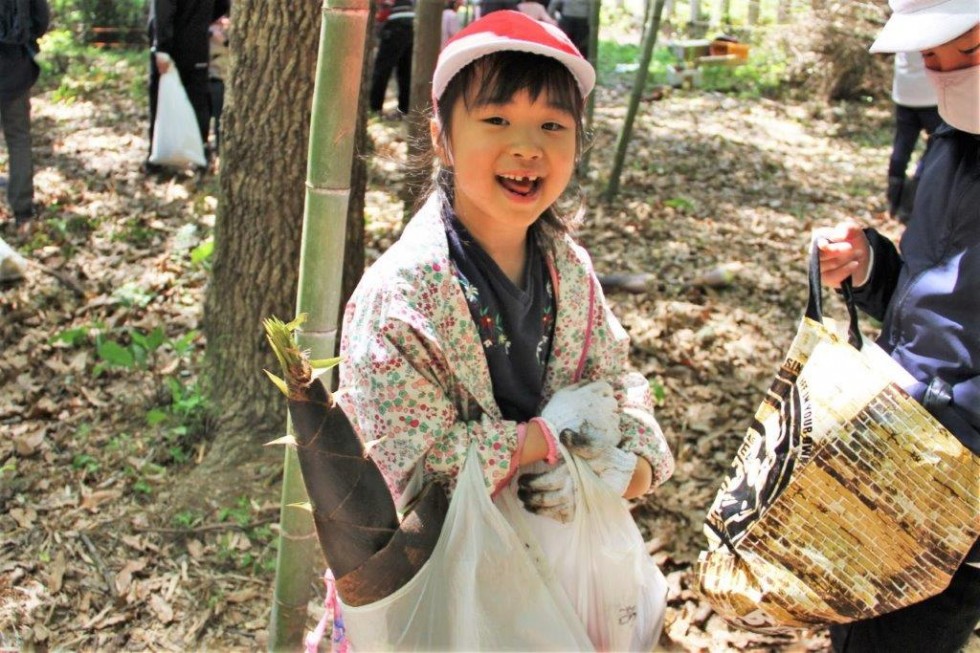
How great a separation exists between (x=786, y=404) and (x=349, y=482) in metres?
0.95

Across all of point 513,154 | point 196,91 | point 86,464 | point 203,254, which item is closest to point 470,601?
point 513,154

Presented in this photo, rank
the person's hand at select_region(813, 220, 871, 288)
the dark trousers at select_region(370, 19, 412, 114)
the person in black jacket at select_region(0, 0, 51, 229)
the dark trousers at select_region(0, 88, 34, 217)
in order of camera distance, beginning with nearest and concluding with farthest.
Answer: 1. the person's hand at select_region(813, 220, 871, 288)
2. the person in black jacket at select_region(0, 0, 51, 229)
3. the dark trousers at select_region(0, 88, 34, 217)
4. the dark trousers at select_region(370, 19, 412, 114)

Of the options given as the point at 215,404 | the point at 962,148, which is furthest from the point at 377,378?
the point at 215,404

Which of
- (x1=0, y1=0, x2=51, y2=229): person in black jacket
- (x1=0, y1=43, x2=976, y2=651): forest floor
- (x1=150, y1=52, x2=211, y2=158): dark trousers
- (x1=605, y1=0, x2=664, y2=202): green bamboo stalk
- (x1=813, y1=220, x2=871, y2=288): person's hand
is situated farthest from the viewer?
(x1=150, y1=52, x2=211, y2=158): dark trousers

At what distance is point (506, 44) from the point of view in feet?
5.43

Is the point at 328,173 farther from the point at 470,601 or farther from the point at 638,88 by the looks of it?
the point at 638,88

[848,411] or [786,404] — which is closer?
[848,411]

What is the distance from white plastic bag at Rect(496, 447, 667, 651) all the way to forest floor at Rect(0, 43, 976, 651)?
4.58 feet

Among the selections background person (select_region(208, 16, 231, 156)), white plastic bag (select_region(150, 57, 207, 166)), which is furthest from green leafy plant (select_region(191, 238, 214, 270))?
background person (select_region(208, 16, 231, 156))

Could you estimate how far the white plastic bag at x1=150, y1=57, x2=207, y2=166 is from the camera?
6.75m

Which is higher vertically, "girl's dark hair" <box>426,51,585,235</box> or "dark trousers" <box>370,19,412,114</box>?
"girl's dark hair" <box>426,51,585,235</box>

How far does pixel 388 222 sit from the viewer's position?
5965 mm

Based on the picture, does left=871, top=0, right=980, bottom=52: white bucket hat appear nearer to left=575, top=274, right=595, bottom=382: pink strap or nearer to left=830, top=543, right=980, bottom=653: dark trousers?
left=575, top=274, right=595, bottom=382: pink strap

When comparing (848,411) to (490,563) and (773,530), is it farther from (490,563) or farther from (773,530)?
(490,563)
